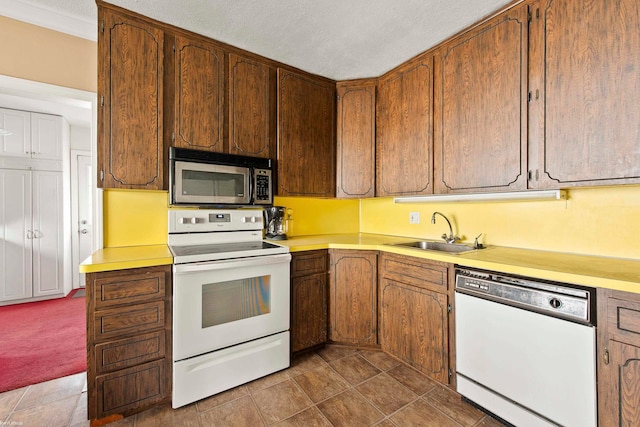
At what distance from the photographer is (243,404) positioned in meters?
1.64

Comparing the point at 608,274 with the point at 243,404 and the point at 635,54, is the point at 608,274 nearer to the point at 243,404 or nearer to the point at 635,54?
the point at 635,54

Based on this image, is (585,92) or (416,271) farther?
(416,271)

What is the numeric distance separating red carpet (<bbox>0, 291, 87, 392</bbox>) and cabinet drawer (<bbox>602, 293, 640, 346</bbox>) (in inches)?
124

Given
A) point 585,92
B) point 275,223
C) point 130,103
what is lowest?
point 275,223

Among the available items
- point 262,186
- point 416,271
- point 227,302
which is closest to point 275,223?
point 262,186

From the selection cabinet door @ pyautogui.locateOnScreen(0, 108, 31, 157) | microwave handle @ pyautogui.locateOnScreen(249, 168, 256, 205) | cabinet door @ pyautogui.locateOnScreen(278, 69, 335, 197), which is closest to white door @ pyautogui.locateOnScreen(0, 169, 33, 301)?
cabinet door @ pyautogui.locateOnScreen(0, 108, 31, 157)

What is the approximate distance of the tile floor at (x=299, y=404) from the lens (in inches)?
59.3

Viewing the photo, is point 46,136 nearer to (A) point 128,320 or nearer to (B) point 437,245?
(A) point 128,320

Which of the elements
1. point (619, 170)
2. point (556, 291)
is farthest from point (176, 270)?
point (619, 170)

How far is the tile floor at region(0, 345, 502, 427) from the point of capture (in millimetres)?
1507

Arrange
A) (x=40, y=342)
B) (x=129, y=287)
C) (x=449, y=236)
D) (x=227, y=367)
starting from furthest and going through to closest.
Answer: (x=40, y=342)
(x=449, y=236)
(x=227, y=367)
(x=129, y=287)

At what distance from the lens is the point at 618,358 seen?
3.57 feet

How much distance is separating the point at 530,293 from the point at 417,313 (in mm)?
723

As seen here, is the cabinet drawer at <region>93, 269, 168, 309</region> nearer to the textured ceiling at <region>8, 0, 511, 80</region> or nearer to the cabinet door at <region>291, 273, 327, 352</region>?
the cabinet door at <region>291, 273, 327, 352</region>
